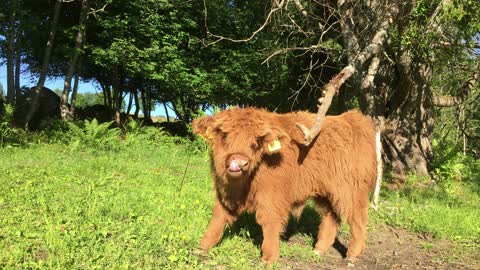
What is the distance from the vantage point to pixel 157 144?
567 inches

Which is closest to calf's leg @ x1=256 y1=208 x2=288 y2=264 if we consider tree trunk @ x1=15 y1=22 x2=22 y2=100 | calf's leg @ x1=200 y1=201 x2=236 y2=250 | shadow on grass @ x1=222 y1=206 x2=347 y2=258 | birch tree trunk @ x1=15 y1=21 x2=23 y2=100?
calf's leg @ x1=200 y1=201 x2=236 y2=250

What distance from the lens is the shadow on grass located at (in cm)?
565

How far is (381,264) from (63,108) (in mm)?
14474

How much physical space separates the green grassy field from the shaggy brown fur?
48 cm

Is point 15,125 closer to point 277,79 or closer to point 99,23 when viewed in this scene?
point 99,23

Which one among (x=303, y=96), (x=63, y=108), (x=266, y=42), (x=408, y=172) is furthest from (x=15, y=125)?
(x=408, y=172)

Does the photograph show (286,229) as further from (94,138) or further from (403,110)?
(94,138)

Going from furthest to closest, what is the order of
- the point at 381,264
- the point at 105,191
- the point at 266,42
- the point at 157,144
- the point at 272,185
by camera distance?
the point at 266,42 → the point at 157,144 → the point at 105,191 → the point at 381,264 → the point at 272,185

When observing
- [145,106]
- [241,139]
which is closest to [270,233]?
[241,139]

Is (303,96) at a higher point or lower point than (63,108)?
higher

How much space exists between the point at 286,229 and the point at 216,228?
1862mm

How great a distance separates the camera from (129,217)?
537 centimetres

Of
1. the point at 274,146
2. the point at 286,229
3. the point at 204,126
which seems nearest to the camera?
the point at 274,146

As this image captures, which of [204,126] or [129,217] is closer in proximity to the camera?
[204,126]
